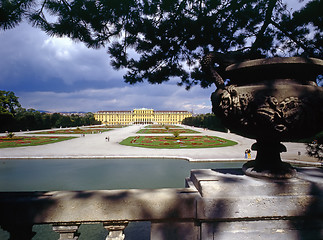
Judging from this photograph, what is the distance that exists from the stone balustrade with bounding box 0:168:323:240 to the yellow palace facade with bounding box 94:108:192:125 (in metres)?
97.7

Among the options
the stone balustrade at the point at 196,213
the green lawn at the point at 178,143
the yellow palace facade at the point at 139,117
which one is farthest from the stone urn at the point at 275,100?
the yellow palace facade at the point at 139,117

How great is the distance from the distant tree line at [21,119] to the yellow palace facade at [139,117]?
1961 inches

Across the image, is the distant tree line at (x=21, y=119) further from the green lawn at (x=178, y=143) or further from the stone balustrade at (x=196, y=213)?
the stone balustrade at (x=196, y=213)

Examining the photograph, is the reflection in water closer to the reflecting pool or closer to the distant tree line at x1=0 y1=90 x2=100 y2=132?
the reflecting pool

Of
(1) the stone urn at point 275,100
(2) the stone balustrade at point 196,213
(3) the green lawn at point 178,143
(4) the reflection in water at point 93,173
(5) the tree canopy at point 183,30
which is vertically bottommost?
(4) the reflection in water at point 93,173

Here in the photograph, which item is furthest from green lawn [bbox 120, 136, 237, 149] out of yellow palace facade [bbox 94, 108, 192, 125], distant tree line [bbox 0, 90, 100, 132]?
yellow palace facade [bbox 94, 108, 192, 125]

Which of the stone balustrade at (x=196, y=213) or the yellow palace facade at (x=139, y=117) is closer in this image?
the stone balustrade at (x=196, y=213)

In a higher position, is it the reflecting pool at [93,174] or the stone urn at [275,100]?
the stone urn at [275,100]

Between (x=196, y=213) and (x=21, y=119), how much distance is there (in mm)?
39366

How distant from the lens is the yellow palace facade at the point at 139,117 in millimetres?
99625

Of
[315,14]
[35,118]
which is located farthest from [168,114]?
[315,14]

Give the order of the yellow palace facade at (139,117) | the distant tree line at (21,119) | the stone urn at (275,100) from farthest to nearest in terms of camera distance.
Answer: the yellow palace facade at (139,117) → the distant tree line at (21,119) → the stone urn at (275,100)

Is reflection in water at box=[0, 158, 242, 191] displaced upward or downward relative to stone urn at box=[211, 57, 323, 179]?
downward

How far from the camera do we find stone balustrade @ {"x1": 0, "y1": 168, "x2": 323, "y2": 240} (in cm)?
119
